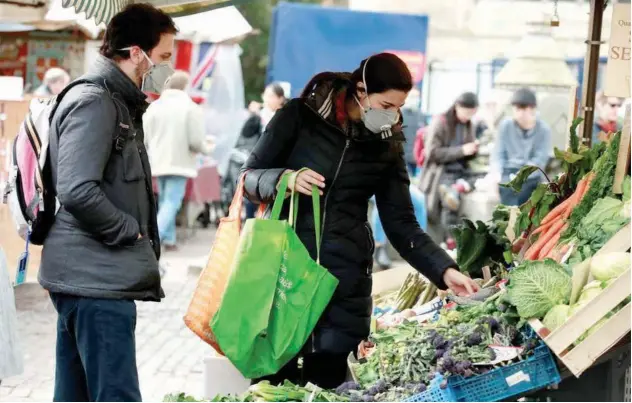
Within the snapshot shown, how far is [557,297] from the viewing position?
396 cm

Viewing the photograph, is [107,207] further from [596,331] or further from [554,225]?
[554,225]

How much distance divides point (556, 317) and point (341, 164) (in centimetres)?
138

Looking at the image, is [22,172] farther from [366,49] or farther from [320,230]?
[366,49]

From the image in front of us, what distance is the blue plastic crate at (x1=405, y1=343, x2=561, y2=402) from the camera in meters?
3.95

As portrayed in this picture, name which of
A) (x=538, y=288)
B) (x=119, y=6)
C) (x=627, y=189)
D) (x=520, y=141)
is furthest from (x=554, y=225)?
(x=520, y=141)

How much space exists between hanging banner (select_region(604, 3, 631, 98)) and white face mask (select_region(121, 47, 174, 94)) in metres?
1.71

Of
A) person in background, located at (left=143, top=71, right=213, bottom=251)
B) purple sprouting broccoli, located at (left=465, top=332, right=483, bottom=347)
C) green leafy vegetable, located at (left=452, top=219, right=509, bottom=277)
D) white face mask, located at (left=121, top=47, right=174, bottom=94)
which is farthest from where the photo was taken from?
person in background, located at (left=143, top=71, right=213, bottom=251)

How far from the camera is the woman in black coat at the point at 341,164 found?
4859 millimetres

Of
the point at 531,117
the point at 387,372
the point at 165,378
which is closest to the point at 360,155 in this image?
the point at 387,372

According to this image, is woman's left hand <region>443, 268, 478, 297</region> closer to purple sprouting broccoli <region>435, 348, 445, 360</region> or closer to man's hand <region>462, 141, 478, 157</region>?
purple sprouting broccoli <region>435, 348, 445, 360</region>

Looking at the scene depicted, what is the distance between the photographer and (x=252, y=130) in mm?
15430

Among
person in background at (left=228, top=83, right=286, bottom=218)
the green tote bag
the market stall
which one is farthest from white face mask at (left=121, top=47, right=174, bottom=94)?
person in background at (left=228, top=83, right=286, bottom=218)

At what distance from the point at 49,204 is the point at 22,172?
0.23 m

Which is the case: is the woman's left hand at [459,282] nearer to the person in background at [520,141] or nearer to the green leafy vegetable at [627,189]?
the green leafy vegetable at [627,189]
